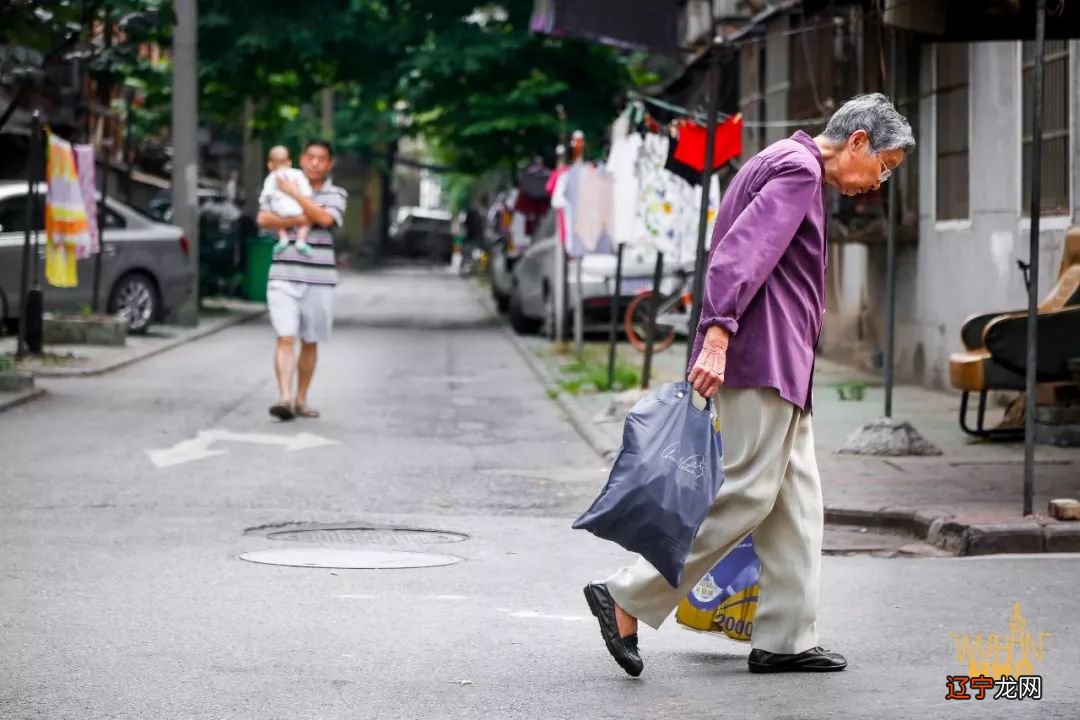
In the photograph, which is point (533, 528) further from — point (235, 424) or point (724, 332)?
point (235, 424)

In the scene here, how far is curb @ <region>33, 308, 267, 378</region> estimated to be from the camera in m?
17.0

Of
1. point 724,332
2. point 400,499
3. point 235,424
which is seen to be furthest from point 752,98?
point 724,332

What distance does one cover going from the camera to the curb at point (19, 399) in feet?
45.5

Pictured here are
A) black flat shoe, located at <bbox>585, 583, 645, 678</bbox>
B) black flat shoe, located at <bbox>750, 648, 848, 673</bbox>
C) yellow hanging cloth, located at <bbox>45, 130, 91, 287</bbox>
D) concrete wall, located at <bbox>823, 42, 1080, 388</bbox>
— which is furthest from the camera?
yellow hanging cloth, located at <bbox>45, 130, 91, 287</bbox>

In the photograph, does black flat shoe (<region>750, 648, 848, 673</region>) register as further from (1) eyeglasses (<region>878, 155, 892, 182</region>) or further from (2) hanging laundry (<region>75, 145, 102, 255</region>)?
(2) hanging laundry (<region>75, 145, 102, 255</region>)

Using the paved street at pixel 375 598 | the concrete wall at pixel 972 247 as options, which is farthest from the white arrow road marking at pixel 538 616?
the concrete wall at pixel 972 247

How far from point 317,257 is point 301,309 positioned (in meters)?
0.39

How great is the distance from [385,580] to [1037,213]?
3798 millimetres

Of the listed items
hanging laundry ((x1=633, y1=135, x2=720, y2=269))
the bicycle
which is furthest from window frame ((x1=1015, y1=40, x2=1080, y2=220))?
Answer: the bicycle

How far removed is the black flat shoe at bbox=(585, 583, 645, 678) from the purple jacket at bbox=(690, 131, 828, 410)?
2.47 ft

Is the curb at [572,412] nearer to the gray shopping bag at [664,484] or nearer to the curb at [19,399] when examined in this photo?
the curb at [19,399]

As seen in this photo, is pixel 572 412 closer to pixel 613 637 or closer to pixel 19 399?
pixel 19 399

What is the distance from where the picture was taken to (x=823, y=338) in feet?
68.8

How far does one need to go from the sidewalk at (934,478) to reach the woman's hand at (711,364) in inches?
132
